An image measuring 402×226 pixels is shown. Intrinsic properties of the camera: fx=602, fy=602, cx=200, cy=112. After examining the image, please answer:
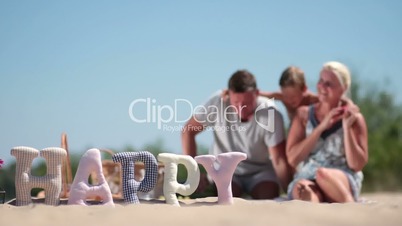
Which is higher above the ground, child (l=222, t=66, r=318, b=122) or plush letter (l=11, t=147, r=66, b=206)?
child (l=222, t=66, r=318, b=122)

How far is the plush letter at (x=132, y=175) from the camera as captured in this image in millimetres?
4883

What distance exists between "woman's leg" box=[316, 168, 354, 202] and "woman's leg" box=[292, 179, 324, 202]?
0.07m

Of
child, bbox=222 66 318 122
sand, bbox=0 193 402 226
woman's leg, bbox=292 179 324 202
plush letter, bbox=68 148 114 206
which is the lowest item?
woman's leg, bbox=292 179 324 202

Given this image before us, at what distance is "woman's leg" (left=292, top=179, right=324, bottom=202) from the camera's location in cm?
606

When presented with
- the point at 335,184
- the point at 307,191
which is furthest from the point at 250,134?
the point at 335,184

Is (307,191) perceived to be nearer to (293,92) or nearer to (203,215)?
(293,92)

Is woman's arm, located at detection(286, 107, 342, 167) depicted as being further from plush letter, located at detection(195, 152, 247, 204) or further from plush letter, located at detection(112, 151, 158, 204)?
plush letter, located at detection(112, 151, 158, 204)

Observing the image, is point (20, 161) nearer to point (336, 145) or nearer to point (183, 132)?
point (183, 132)

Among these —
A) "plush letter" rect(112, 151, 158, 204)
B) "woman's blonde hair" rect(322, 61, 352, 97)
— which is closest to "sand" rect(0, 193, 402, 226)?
"plush letter" rect(112, 151, 158, 204)

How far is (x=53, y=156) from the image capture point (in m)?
4.80

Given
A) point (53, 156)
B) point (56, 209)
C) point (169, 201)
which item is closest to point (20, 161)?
point (53, 156)

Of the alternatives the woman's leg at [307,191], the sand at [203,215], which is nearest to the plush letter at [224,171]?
the sand at [203,215]

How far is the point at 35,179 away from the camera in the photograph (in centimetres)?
483

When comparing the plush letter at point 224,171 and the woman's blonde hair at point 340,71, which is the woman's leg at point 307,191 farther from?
the plush letter at point 224,171
